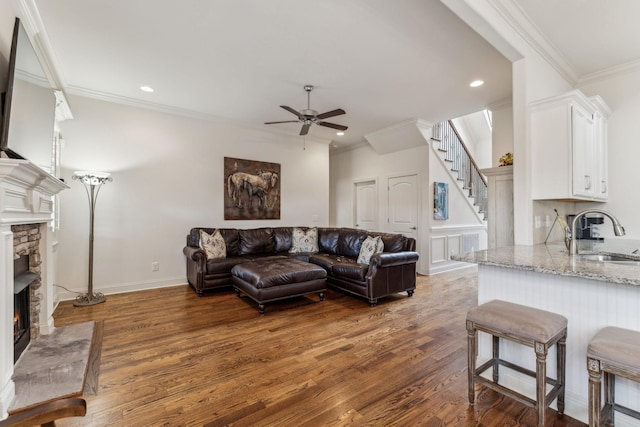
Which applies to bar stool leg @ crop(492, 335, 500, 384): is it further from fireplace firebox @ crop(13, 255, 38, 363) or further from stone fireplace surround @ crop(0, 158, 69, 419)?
fireplace firebox @ crop(13, 255, 38, 363)

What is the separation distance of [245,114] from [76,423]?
4.45m

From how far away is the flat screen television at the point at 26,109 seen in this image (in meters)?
1.80

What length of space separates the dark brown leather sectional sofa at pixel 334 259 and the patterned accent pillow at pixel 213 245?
4.2 inches

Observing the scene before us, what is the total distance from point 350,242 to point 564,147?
312cm

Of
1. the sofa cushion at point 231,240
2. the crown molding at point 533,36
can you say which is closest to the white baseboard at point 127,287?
the sofa cushion at point 231,240

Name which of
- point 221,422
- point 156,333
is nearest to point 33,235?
point 156,333

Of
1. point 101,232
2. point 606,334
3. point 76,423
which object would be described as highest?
point 101,232

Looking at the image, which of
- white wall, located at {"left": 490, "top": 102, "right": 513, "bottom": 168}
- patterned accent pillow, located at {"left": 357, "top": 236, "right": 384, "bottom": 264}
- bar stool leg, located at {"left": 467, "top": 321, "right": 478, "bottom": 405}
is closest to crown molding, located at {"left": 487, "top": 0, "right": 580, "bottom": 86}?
white wall, located at {"left": 490, "top": 102, "right": 513, "bottom": 168}

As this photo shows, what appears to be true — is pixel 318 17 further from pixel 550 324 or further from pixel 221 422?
pixel 221 422

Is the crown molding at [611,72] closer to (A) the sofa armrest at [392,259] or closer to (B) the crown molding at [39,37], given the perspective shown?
(A) the sofa armrest at [392,259]

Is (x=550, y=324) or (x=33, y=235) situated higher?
(x=33, y=235)

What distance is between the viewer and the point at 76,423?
167 centimetres

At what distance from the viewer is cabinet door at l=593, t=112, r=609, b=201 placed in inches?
118

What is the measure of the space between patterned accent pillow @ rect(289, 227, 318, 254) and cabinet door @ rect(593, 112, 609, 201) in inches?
155
